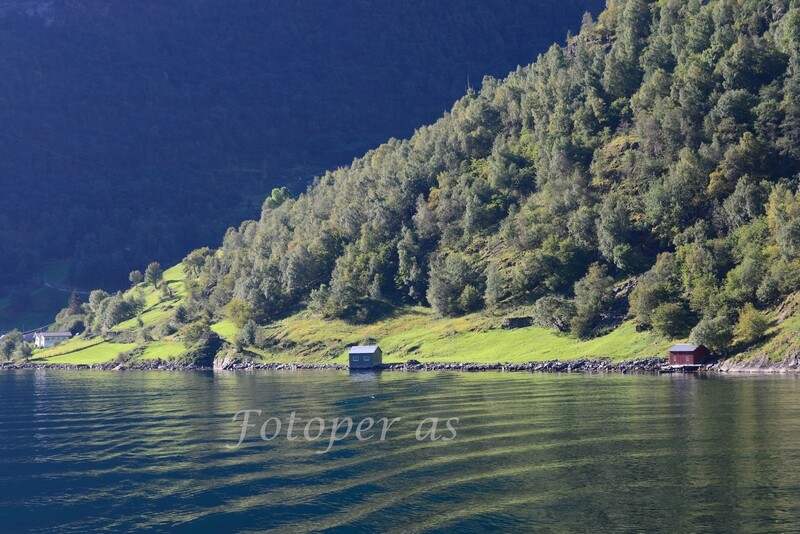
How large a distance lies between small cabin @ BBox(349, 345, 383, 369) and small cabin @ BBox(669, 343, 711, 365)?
6480 cm

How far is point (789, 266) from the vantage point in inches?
5448

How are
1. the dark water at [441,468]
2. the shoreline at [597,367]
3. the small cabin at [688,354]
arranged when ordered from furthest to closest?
the small cabin at [688,354], the shoreline at [597,367], the dark water at [441,468]

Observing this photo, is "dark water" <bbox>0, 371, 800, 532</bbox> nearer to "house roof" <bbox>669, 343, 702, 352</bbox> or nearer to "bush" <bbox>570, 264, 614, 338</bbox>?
"house roof" <bbox>669, 343, 702, 352</bbox>

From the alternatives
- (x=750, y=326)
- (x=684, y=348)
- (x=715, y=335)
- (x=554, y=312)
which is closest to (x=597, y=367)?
(x=684, y=348)

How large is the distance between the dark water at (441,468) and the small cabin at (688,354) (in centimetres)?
3528

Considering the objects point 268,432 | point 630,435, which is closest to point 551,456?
point 630,435

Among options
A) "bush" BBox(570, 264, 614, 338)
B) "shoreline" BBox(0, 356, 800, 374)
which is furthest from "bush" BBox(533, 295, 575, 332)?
"shoreline" BBox(0, 356, 800, 374)

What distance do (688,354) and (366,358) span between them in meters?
70.6

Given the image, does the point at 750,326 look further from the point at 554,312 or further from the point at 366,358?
the point at 366,358

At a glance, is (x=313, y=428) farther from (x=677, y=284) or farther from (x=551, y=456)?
(x=677, y=284)

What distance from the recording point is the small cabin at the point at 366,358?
584 feet

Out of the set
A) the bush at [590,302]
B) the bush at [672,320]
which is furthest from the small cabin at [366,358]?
the bush at [672,320]

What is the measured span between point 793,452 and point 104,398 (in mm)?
95329

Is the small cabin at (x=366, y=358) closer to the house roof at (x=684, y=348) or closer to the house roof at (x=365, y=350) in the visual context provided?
the house roof at (x=365, y=350)
